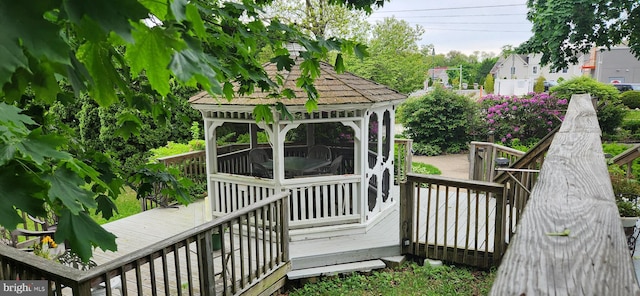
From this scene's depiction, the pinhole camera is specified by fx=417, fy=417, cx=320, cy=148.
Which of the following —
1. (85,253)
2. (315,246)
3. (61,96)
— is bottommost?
(315,246)

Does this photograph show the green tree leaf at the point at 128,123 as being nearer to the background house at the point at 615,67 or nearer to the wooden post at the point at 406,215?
the wooden post at the point at 406,215

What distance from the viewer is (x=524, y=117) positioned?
14266mm

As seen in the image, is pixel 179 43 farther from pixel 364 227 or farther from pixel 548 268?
pixel 364 227

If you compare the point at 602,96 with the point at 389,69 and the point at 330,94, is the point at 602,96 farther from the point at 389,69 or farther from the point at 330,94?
the point at 330,94

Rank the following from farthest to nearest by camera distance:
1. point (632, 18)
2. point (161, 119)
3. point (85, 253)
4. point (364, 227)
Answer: point (632, 18) → point (364, 227) → point (161, 119) → point (85, 253)

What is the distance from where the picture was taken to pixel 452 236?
18.9ft

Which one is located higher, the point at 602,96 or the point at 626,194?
the point at 602,96

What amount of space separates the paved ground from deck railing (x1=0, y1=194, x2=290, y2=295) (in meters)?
7.28

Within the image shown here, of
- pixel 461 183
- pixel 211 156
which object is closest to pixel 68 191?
pixel 461 183

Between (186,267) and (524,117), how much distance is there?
13.2 m

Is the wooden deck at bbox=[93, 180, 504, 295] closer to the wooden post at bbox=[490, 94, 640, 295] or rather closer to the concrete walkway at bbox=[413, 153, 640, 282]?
the wooden post at bbox=[490, 94, 640, 295]

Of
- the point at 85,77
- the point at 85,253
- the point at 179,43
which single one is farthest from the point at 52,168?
the point at 179,43

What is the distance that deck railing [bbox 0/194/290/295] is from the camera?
2707 mm

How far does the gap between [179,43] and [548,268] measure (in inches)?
31.7
